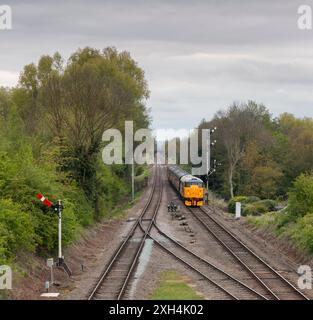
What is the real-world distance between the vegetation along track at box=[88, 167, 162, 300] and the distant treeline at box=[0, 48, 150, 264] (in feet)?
9.29

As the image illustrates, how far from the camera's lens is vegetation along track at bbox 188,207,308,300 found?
72.9ft

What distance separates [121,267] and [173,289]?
5161mm

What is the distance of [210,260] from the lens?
2930cm

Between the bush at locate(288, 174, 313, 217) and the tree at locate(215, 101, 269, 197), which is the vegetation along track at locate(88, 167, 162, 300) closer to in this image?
the bush at locate(288, 174, 313, 217)

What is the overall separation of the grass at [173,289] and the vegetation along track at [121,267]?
1422mm

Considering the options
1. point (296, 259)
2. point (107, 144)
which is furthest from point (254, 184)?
point (296, 259)

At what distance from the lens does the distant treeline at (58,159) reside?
82.8ft

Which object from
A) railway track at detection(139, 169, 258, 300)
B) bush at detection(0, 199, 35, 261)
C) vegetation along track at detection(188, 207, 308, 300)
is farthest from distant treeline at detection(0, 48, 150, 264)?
vegetation along track at detection(188, 207, 308, 300)

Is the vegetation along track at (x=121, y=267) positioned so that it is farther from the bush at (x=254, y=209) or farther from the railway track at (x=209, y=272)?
→ the bush at (x=254, y=209)

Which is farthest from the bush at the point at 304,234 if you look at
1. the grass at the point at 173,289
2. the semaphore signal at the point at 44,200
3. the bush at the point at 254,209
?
the bush at the point at 254,209

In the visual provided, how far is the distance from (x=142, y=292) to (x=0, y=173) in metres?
8.44

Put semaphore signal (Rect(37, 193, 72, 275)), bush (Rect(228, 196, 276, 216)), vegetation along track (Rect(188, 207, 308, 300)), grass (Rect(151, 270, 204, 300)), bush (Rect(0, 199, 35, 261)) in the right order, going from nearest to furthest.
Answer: grass (Rect(151, 270, 204, 300))
bush (Rect(0, 199, 35, 261))
vegetation along track (Rect(188, 207, 308, 300))
semaphore signal (Rect(37, 193, 72, 275))
bush (Rect(228, 196, 276, 216))

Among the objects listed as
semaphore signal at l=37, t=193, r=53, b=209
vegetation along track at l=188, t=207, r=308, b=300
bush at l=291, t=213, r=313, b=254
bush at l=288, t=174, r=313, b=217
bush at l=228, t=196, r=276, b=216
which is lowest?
bush at l=228, t=196, r=276, b=216

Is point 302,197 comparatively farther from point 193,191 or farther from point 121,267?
point 193,191
